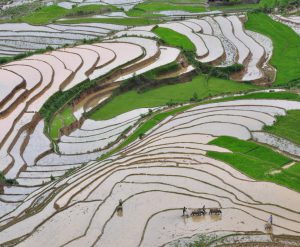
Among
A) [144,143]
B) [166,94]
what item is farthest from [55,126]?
[166,94]

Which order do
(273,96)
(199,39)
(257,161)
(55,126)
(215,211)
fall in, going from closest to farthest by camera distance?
(215,211) → (257,161) → (273,96) → (55,126) → (199,39)

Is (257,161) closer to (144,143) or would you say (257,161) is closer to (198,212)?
(198,212)

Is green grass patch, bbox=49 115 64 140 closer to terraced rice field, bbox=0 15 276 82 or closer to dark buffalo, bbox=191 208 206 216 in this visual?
terraced rice field, bbox=0 15 276 82

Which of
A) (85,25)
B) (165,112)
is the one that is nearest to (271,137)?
(165,112)

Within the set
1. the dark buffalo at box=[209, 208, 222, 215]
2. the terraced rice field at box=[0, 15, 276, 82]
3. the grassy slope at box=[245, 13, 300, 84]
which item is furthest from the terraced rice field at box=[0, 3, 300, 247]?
the grassy slope at box=[245, 13, 300, 84]

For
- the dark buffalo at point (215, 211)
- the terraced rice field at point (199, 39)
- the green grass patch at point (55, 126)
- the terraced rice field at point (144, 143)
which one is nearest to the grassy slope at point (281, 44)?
the terraced rice field at point (199, 39)

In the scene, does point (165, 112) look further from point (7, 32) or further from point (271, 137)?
point (7, 32)

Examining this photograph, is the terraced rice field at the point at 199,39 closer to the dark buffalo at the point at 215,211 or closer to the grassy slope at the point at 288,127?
the grassy slope at the point at 288,127
